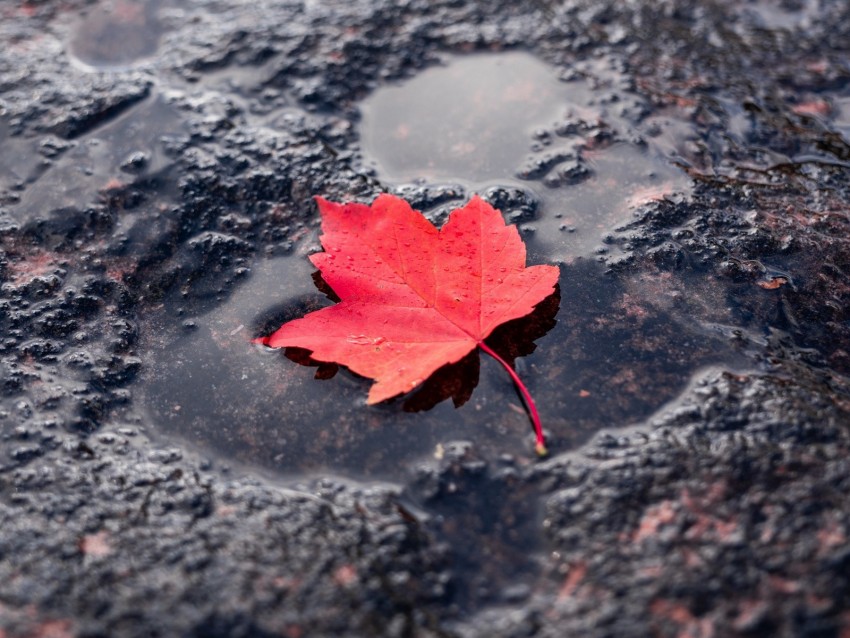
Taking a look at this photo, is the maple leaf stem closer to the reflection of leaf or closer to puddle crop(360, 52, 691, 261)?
the reflection of leaf

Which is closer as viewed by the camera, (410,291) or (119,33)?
(410,291)

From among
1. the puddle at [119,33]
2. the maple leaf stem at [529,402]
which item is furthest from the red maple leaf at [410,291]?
the puddle at [119,33]

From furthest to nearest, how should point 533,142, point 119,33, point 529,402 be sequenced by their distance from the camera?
point 119,33, point 533,142, point 529,402

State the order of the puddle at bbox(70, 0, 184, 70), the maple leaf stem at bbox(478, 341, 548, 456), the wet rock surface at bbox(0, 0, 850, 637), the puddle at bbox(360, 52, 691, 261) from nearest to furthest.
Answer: the wet rock surface at bbox(0, 0, 850, 637) → the maple leaf stem at bbox(478, 341, 548, 456) → the puddle at bbox(360, 52, 691, 261) → the puddle at bbox(70, 0, 184, 70)

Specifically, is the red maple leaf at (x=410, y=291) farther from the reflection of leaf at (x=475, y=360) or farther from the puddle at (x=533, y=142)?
the puddle at (x=533, y=142)

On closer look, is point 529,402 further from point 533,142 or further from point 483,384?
point 533,142

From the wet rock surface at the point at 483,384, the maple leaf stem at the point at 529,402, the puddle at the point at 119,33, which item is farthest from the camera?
the puddle at the point at 119,33

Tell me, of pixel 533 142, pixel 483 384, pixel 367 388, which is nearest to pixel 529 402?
pixel 483 384

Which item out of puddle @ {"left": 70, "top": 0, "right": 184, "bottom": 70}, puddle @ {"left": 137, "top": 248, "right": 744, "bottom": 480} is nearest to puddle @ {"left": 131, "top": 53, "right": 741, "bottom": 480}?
puddle @ {"left": 137, "top": 248, "right": 744, "bottom": 480}

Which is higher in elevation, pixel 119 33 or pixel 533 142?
pixel 119 33
